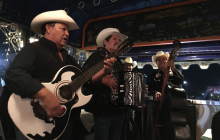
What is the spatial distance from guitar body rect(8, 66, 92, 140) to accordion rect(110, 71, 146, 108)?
612 mm

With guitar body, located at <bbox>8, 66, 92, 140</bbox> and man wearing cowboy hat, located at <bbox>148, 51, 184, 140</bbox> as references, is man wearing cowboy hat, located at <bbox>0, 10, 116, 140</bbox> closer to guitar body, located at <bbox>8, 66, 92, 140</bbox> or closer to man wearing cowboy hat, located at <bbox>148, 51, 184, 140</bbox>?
guitar body, located at <bbox>8, 66, 92, 140</bbox>

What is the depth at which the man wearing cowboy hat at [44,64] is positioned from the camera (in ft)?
4.04

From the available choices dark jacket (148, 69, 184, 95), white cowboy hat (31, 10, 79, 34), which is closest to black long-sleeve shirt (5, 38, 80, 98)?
white cowboy hat (31, 10, 79, 34)

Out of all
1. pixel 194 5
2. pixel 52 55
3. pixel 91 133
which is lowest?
pixel 91 133

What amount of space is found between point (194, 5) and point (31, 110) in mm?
3671

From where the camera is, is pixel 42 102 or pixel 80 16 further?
pixel 80 16

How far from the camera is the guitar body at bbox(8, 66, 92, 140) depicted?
4.14ft

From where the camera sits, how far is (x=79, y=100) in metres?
1.61

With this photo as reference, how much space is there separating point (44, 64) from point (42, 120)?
0.52 m

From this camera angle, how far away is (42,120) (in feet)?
4.35

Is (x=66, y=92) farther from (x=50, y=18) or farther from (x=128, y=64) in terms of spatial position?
(x=128, y=64)

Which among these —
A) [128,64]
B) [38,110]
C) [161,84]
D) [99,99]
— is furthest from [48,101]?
[161,84]

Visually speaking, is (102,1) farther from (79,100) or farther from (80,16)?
(79,100)

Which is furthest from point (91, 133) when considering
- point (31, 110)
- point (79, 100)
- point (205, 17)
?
point (205, 17)
